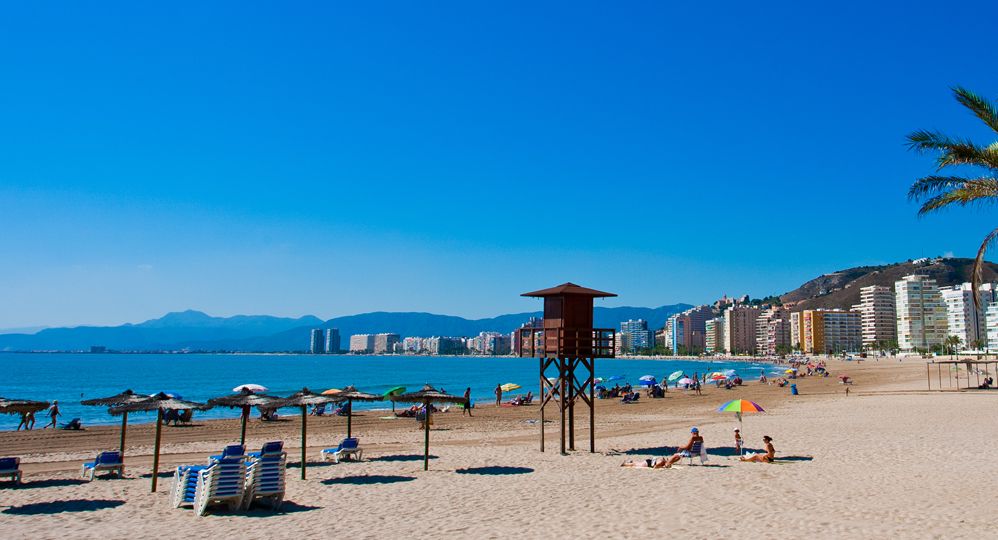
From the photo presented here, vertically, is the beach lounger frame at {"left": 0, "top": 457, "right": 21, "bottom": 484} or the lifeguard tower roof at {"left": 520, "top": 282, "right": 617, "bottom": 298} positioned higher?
the lifeguard tower roof at {"left": 520, "top": 282, "right": 617, "bottom": 298}

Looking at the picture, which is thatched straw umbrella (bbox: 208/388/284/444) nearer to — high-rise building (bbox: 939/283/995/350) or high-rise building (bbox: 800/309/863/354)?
high-rise building (bbox: 939/283/995/350)

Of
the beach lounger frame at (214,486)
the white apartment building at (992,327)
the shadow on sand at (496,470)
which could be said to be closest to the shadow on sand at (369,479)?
the shadow on sand at (496,470)

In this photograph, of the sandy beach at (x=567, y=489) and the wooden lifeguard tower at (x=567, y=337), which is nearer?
the sandy beach at (x=567, y=489)

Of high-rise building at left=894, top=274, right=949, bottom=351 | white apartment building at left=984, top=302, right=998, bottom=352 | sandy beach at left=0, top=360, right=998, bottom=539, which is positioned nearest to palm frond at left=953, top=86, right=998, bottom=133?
sandy beach at left=0, top=360, right=998, bottom=539

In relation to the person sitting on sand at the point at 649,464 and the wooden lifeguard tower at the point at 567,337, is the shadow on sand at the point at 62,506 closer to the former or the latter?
the wooden lifeguard tower at the point at 567,337

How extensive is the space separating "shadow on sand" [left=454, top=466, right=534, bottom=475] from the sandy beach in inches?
1.8

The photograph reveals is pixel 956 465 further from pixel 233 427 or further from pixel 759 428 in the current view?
pixel 233 427

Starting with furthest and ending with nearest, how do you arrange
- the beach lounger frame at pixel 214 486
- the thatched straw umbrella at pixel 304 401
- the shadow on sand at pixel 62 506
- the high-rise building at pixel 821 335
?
the high-rise building at pixel 821 335
the thatched straw umbrella at pixel 304 401
the shadow on sand at pixel 62 506
the beach lounger frame at pixel 214 486

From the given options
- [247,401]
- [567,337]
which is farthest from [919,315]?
[247,401]

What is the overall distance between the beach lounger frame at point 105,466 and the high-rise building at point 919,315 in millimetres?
188412

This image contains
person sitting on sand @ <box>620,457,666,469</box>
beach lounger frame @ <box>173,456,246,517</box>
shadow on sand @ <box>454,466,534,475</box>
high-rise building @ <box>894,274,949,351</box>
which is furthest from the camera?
high-rise building @ <box>894,274,949,351</box>

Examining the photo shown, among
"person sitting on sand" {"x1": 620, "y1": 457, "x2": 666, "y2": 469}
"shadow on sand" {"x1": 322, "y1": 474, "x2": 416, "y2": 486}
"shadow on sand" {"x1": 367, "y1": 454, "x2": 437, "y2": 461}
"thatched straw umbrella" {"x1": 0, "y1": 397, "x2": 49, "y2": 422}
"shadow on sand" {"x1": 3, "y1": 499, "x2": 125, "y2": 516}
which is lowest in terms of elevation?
"shadow on sand" {"x1": 367, "y1": 454, "x2": 437, "y2": 461}

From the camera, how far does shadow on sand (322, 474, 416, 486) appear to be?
13.9 meters

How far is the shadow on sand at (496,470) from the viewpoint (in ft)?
49.0
